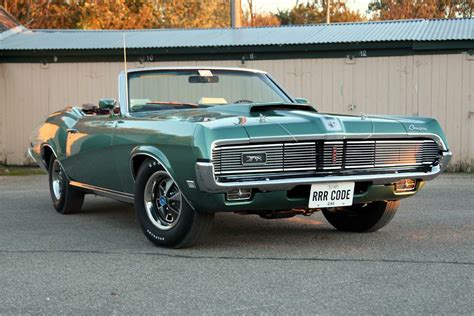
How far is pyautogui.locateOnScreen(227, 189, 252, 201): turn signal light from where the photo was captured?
5.38 m

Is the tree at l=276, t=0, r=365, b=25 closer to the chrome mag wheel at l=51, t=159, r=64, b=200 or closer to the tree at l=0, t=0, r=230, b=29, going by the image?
the tree at l=0, t=0, r=230, b=29

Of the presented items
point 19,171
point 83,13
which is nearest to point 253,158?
point 19,171

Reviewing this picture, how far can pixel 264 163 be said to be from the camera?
5375mm

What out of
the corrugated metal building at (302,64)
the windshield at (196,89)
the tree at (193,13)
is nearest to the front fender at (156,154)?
the windshield at (196,89)

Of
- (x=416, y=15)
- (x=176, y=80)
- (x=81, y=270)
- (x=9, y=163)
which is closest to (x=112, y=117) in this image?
(x=176, y=80)

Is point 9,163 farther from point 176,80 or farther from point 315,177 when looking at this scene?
point 315,177

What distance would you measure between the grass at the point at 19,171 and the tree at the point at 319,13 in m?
37.5

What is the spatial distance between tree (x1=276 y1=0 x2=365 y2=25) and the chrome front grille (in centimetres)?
4528

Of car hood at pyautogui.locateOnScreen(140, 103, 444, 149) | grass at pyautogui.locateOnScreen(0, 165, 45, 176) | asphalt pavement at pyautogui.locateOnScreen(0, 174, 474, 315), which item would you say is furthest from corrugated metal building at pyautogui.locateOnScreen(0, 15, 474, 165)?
car hood at pyautogui.locateOnScreen(140, 103, 444, 149)

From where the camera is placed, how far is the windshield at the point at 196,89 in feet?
22.9

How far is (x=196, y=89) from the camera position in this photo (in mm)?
7203

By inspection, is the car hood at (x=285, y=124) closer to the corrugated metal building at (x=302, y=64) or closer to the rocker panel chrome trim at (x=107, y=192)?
the rocker panel chrome trim at (x=107, y=192)

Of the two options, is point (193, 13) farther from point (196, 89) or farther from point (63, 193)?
point (196, 89)

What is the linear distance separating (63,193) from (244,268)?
3.45 meters
